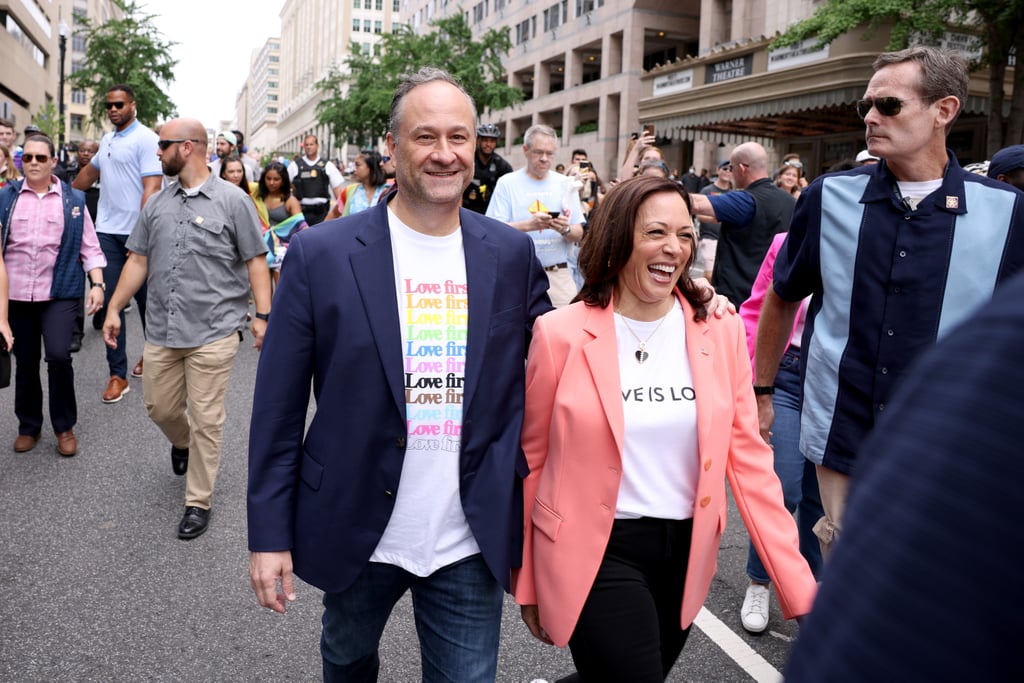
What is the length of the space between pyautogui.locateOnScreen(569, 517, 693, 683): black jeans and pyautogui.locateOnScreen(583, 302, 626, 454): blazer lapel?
28 cm

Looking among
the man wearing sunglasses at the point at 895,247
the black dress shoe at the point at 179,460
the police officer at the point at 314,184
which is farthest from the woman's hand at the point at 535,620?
the police officer at the point at 314,184

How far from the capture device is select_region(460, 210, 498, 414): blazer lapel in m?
2.42

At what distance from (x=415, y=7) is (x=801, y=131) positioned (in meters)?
64.5

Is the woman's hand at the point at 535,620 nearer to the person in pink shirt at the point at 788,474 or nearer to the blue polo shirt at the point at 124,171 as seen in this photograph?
the person in pink shirt at the point at 788,474

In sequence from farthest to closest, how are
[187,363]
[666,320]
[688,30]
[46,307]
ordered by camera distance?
[688,30] → [46,307] → [187,363] → [666,320]

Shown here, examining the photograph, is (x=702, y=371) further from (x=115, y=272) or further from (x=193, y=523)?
(x=115, y=272)

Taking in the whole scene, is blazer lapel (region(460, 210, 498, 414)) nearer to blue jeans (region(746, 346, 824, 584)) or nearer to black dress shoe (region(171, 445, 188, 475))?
blue jeans (region(746, 346, 824, 584))

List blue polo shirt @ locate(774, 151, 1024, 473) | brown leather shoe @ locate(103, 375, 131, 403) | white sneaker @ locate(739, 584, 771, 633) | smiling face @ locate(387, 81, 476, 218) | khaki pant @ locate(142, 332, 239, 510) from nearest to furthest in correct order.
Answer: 1. smiling face @ locate(387, 81, 476, 218)
2. blue polo shirt @ locate(774, 151, 1024, 473)
3. white sneaker @ locate(739, 584, 771, 633)
4. khaki pant @ locate(142, 332, 239, 510)
5. brown leather shoe @ locate(103, 375, 131, 403)

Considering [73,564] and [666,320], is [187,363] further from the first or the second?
[666,320]

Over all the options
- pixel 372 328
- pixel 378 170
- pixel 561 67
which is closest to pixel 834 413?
pixel 372 328

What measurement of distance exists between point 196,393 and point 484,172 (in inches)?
184

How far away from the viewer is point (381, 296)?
2.38m

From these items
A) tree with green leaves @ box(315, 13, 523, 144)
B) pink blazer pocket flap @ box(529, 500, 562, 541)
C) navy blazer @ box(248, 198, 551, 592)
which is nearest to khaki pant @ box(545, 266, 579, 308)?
pink blazer pocket flap @ box(529, 500, 562, 541)

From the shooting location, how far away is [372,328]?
2355 millimetres
